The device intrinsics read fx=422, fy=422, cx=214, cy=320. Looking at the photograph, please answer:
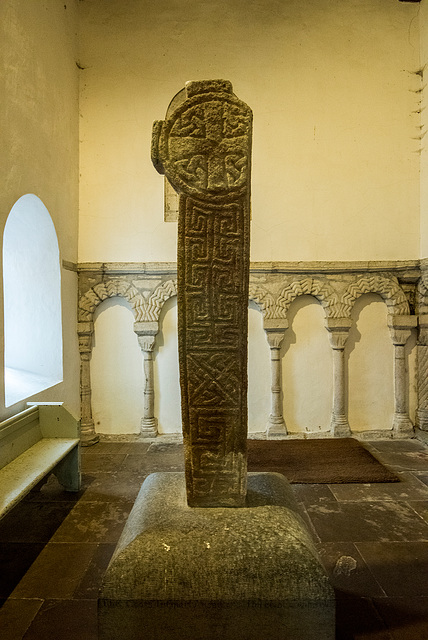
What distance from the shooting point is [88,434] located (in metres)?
4.76

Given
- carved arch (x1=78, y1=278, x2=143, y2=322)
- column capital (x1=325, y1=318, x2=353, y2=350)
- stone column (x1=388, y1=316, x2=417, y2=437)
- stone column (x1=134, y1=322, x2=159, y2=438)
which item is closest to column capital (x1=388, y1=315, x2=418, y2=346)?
stone column (x1=388, y1=316, x2=417, y2=437)

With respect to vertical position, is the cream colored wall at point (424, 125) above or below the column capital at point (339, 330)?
above

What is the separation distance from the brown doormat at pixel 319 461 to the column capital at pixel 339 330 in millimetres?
1069

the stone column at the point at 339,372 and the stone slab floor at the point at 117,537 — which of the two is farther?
the stone column at the point at 339,372

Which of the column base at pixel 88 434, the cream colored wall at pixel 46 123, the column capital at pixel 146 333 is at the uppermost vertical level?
the cream colored wall at pixel 46 123

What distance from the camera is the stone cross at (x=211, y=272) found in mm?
1773

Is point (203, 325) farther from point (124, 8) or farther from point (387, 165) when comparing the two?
point (124, 8)

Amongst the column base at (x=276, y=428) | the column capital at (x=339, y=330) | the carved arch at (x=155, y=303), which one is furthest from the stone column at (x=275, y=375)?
the carved arch at (x=155, y=303)

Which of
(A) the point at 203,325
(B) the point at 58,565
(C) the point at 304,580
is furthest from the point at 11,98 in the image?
(C) the point at 304,580

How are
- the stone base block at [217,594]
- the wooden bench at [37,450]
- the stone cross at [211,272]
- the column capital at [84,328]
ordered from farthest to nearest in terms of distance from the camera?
1. the column capital at [84,328]
2. the wooden bench at [37,450]
3. the stone cross at [211,272]
4. the stone base block at [217,594]

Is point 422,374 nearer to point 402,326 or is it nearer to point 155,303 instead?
point 402,326

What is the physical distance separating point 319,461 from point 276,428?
0.83 metres

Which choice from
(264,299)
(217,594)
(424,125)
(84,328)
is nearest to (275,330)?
(264,299)

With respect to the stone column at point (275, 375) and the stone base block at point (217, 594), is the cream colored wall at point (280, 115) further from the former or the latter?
the stone base block at point (217, 594)
